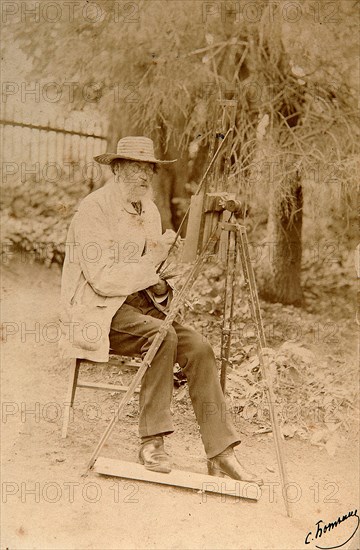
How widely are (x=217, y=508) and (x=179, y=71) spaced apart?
2597 mm

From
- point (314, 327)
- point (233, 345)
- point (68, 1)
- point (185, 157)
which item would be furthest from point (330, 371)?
point (68, 1)

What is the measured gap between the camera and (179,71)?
404 cm

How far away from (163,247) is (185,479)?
1181mm

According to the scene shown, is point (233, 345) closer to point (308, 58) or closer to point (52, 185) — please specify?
point (52, 185)

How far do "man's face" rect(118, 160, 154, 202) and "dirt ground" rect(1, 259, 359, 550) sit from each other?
0.80 m

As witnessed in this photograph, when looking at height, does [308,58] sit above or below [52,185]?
above

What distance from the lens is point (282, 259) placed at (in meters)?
4.50

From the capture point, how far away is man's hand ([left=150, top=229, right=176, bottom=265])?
338 centimetres

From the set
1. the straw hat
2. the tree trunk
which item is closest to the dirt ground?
the straw hat

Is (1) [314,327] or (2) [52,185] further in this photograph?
(1) [314,327]

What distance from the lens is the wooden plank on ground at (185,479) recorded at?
9.98 feet

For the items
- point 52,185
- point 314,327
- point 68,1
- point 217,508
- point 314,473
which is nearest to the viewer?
→ point 217,508

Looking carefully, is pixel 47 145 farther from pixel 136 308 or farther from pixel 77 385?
pixel 77 385

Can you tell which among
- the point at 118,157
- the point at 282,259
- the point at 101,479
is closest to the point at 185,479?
the point at 101,479
